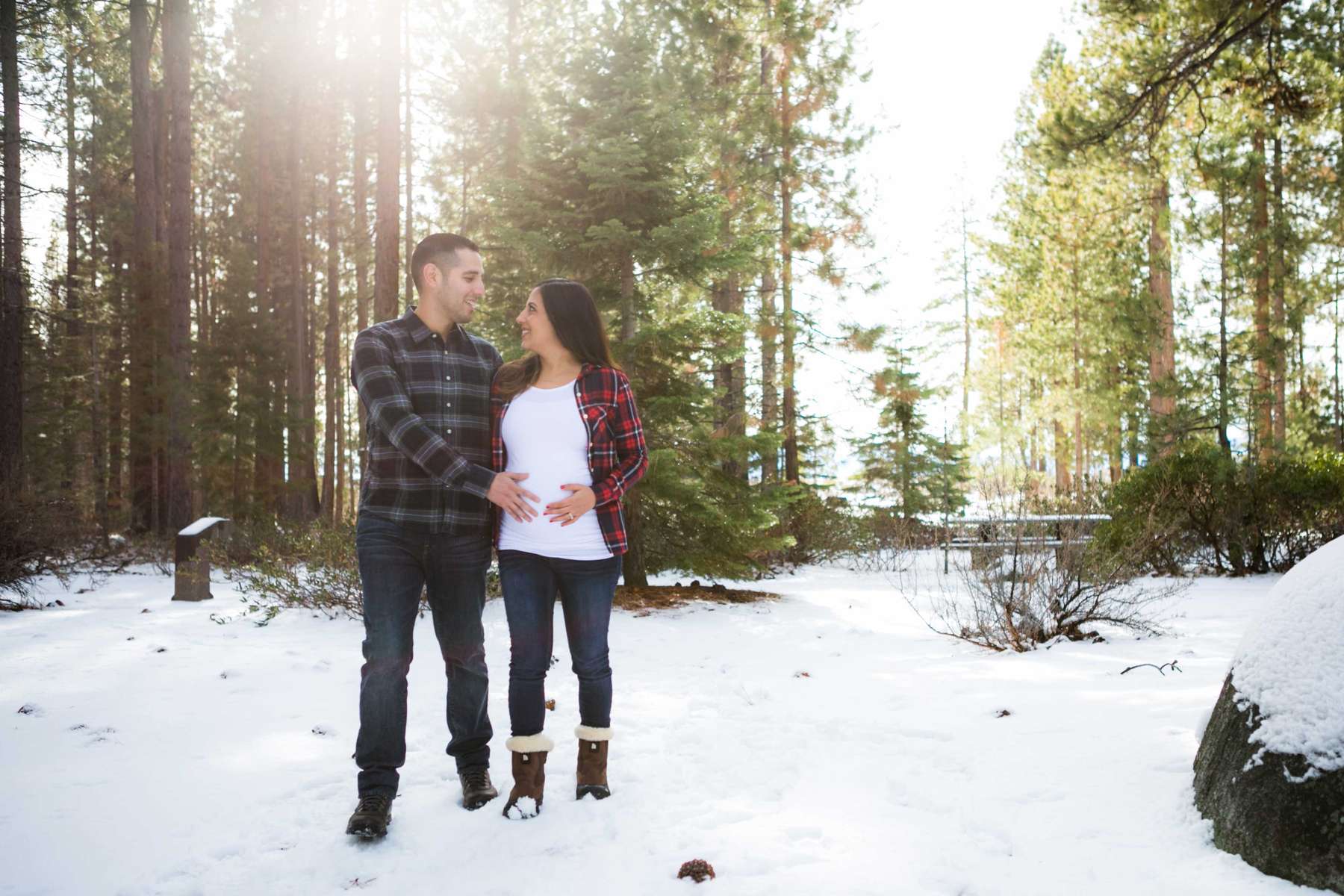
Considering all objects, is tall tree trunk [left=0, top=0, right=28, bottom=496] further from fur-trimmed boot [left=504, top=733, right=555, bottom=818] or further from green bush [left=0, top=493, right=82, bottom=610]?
fur-trimmed boot [left=504, top=733, right=555, bottom=818]

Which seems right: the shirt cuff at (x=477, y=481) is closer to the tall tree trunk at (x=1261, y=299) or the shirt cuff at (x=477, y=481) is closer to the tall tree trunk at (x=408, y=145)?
the tall tree trunk at (x=1261, y=299)

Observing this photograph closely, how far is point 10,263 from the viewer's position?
550 inches

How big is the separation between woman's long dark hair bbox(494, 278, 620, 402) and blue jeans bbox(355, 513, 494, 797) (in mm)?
606

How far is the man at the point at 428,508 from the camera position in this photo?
292 centimetres

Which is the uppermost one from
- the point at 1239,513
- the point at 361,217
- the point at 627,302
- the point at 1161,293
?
the point at 361,217

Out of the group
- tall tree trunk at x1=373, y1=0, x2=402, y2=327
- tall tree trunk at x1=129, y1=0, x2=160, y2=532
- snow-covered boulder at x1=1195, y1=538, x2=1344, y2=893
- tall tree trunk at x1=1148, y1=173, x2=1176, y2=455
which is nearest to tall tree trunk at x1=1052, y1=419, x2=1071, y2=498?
tall tree trunk at x1=1148, y1=173, x2=1176, y2=455

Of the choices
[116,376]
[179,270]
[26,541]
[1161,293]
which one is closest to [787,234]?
[1161,293]

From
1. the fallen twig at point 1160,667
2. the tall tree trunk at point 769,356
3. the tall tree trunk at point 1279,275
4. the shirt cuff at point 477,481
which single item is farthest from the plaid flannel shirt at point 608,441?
the tall tree trunk at point 1279,275

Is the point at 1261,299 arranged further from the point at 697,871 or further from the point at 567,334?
the point at 697,871

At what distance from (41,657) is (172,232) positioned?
1026 centimetres

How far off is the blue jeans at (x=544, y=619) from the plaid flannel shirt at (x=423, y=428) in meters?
0.28

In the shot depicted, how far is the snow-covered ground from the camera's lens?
101 inches

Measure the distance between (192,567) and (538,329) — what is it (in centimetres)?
714

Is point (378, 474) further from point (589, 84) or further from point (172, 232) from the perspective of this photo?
point (172, 232)
